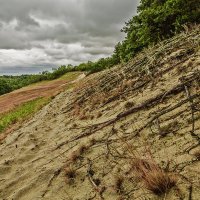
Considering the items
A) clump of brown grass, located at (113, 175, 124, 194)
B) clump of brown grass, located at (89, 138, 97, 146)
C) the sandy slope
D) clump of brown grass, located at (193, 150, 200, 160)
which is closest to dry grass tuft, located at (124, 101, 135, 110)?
the sandy slope

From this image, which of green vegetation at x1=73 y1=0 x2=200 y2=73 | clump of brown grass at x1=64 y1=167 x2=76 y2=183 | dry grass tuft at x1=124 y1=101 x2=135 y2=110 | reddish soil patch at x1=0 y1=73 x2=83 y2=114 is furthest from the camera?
reddish soil patch at x1=0 y1=73 x2=83 y2=114

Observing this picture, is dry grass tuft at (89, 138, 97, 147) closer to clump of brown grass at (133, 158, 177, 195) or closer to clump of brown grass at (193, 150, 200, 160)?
clump of brown grass at (133, 158, 177, 195)

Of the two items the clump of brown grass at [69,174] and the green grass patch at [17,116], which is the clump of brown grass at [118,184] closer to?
the clump of brown grass at [69,174]

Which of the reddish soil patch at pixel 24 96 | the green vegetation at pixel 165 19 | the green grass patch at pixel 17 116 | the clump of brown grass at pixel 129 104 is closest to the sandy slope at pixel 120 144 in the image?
the clump of brown grass at pixel 129 104

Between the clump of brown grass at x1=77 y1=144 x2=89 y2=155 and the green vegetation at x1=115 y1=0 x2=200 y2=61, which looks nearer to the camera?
the clump of brown grass at x1=77 y1=144 x2=89 y2=155

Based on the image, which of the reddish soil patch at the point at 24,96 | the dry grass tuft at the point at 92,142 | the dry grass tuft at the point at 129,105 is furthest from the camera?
the reddish soil patch at the point at 24,96

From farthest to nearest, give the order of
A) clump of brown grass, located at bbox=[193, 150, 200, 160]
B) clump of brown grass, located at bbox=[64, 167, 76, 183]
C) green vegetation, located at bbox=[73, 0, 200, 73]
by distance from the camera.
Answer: green vegetation, located at bbox=[73, 0, 200, 73]
clump of brown grass, located at bbox=[64, 167, 76, 183]
clump of brown grass, located at bbox=[193, 150, 200, 160]

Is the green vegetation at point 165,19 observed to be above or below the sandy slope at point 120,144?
above

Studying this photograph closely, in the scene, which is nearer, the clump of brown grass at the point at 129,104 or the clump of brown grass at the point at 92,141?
the clump of brown grass at the point at 92,141

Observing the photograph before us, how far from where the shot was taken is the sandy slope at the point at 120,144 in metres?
5.01

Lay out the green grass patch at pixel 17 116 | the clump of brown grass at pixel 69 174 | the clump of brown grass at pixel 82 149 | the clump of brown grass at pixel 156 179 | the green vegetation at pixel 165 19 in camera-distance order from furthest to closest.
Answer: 1. the green grass patch at pixel 17 116
2. the green vegetation at pixel 165 19
3. the clump of brown grass at pixel 82 149
4. the clump of brown grass at pixel 69 174
5. the clump of brown grass at pixel 156 179

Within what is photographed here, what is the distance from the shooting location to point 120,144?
6.40 meters

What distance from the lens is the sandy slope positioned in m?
5.01

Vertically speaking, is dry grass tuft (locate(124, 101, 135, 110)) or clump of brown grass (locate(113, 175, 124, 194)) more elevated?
dry grass tuft (locate(124, 101, 135, 110))
